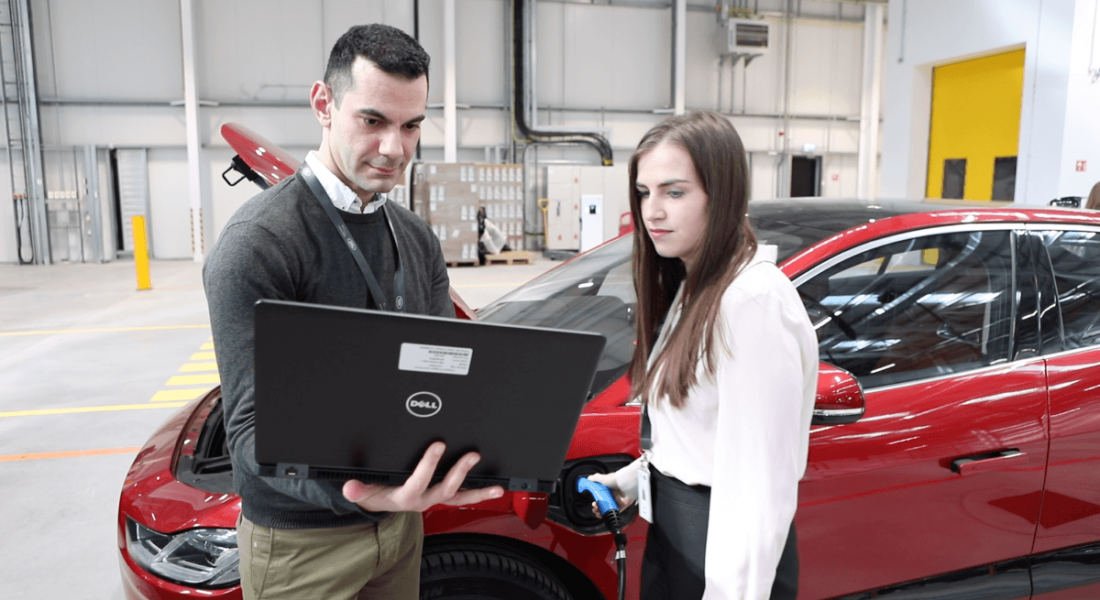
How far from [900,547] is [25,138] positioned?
1547 cm

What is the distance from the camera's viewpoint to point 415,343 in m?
0.92

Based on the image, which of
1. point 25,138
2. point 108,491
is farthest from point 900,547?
point 25,138

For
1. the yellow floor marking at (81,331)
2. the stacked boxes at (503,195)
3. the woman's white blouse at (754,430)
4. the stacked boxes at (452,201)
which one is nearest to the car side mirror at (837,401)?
the woman's white blouse at (754,430)

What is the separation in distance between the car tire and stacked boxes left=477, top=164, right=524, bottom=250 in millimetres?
11379

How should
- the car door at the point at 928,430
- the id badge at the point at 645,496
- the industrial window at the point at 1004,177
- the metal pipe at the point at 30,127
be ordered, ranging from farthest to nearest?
1. the metal pipe at the point at 30,127
2. the industrial window at the point at 1004,177
3. the car door at the point at 928,430
4. the id badge at the point at 645,496

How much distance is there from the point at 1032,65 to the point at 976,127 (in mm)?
1291

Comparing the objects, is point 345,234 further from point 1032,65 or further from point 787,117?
point 787,117

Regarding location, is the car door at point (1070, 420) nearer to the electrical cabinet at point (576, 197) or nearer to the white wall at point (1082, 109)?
the white wall at point (1082, 109)

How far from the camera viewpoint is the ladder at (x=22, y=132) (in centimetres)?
1259

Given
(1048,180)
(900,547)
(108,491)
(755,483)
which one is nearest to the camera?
(755,483)

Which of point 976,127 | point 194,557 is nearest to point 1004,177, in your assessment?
point 976,127

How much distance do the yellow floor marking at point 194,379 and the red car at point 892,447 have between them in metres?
3.44

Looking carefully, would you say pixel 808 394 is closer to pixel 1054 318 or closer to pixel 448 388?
pixel 448 388

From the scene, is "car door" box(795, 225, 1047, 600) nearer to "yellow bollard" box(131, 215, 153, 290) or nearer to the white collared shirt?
the white collared shirt
